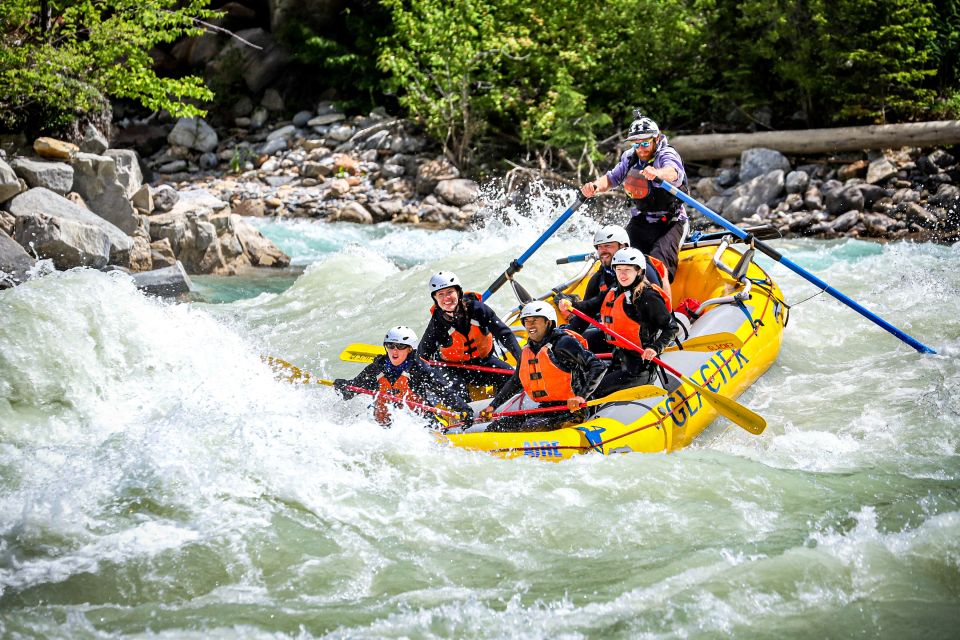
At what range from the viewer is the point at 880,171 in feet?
47.4

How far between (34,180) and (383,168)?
766 cm

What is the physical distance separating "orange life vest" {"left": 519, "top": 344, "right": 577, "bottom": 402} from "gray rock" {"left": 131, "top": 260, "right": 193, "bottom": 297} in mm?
6242

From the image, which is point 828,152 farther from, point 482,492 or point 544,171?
point 482,492

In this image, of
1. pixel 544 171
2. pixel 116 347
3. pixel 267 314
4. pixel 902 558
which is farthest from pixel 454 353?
pixel 544 171

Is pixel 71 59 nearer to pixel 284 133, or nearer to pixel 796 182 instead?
pixel 284 133

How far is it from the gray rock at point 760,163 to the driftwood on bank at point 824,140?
12.7 inches

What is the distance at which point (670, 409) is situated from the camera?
5.91 metres

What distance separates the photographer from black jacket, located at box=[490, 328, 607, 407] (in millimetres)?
5824

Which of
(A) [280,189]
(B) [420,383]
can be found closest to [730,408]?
(B) [420,383]

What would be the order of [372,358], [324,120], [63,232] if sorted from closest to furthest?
[372,358] → [63,232] → [324,120]

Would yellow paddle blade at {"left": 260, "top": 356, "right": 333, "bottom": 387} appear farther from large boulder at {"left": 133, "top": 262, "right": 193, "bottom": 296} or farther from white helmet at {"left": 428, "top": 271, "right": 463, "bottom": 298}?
large boulder at {"left": 133, "top": 262, "right": 193, "bottom": 296}

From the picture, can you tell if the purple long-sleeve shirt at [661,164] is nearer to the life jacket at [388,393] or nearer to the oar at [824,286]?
the oar at [824,286]

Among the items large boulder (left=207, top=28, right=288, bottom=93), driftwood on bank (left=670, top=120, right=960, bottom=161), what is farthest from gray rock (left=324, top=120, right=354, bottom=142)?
driftwood on bank (left=670, top=120, right=960, bottom=161)

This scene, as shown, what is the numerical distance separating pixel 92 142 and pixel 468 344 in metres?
8.99
